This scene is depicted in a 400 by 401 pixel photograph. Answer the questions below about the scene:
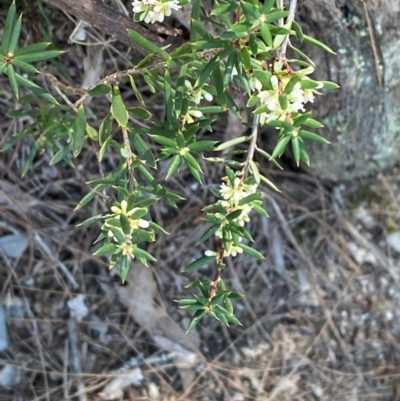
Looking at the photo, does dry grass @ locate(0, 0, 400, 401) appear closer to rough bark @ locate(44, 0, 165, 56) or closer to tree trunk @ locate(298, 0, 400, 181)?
tree trunk @ locate(298, 0, 400, 181)

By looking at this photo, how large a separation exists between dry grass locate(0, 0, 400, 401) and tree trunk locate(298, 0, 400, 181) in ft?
0.64

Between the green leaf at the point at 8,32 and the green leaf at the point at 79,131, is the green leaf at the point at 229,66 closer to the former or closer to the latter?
the green leaf at the point at 79,131

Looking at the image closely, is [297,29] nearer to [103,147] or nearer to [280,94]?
[280,94]

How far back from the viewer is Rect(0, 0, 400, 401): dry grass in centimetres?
231

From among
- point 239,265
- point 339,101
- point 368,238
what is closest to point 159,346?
point 239,265

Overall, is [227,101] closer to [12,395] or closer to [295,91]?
[295,91]

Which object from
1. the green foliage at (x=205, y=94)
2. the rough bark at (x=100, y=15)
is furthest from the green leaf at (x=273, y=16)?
the rough bark at (x=100, y=15)

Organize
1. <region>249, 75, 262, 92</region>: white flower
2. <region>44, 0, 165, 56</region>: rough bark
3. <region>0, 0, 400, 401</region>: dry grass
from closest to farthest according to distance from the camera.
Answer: <region>249, 75, 262, 92</region>: white flower < <region>44, 0, 165, 56</region>: rough bark < <region>0, 0, 400, 401</region>: dry grass

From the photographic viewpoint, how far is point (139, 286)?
2359mm

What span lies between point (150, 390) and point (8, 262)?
79cm

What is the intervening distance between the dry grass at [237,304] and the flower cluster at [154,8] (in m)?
1.01

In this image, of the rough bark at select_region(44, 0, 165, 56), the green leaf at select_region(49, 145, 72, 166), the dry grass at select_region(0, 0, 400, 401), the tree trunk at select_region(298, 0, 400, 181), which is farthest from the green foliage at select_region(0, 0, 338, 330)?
the dry grass at select_region(0, 0, 400, 401)

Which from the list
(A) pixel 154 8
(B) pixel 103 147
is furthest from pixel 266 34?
(B) pixel 103 147

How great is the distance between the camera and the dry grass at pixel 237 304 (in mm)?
2314
